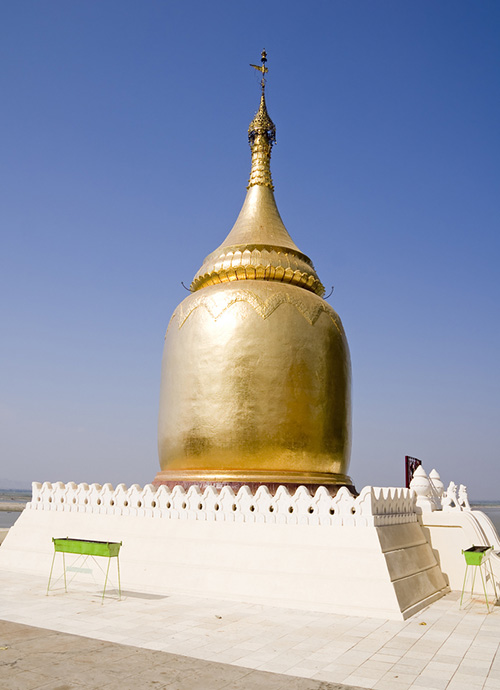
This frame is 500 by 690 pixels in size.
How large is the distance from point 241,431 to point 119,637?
8.75 meters

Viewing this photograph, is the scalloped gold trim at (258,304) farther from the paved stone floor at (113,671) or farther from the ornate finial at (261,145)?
the paved stone floor at (113,671)

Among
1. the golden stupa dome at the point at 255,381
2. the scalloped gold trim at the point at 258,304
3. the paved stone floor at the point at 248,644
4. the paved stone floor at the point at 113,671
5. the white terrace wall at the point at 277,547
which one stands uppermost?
the scalloped gold trim at the point at 258,304

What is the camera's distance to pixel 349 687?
293 inches

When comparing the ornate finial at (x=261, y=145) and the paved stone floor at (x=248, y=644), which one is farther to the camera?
the ornate finial at (x=261, y=145)

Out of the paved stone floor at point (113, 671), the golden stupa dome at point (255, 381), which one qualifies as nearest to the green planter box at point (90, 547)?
the paved stone floor at point (113, 671)

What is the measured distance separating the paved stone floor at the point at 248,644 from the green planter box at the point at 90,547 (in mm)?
948

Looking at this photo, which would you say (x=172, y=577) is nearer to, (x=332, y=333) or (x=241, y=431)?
(x=241, y=431)

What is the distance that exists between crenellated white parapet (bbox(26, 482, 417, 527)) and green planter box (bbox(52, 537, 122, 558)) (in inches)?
110

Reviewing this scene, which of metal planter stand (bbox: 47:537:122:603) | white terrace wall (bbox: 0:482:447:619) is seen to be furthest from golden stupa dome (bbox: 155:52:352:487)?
metal planter stand (bbox: 47:537:122:603)

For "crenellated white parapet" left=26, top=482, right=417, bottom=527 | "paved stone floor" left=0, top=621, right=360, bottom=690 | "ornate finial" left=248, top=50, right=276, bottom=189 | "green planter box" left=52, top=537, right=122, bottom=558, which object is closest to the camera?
"paved stone floor" left=0, top=621, right=360, bottom=690

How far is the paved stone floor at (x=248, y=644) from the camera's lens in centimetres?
773

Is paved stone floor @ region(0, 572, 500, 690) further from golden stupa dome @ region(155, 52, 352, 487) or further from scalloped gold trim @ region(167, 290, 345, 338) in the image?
scalloped gold trim @ region(167, 290, 345, 338)

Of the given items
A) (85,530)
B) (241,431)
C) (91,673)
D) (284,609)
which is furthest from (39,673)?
(241,431)

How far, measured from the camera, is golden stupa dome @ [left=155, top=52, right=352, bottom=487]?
1783cm
